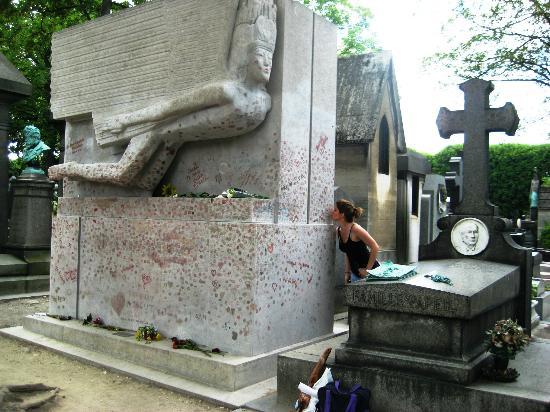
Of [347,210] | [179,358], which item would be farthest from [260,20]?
[179,358]

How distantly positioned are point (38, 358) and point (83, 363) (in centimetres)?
57

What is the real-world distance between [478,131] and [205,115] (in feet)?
11.0

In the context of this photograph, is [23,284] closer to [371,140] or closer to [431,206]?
[371,140]

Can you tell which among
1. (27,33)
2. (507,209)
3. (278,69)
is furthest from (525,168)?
(278,69)

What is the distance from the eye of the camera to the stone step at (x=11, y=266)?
9492 millimetres

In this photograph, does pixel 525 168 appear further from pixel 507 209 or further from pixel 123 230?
pixel 123 230

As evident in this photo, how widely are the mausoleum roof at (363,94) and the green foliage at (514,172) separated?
1979 centimetres

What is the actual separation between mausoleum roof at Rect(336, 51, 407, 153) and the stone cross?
2.99 metres

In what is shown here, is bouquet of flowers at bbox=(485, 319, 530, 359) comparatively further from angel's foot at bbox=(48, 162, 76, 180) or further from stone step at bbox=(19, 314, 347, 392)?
angel's foot at bbox=(48, 162, 76, 180)

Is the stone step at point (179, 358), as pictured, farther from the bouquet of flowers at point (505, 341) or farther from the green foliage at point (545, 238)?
the green foliage at point (545, 238)

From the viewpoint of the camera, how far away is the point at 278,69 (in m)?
5.13

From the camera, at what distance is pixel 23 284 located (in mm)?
9477

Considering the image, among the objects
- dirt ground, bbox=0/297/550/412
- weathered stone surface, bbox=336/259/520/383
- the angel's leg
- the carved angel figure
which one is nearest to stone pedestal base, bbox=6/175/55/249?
dirt ground, bbox=0/297/550/412

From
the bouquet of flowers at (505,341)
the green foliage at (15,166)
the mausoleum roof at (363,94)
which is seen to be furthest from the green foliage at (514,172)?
the bouquet of flowers at (505,341)
